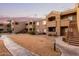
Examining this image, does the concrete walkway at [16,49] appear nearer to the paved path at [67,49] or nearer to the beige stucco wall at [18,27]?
the beige stucco wall at [18,27]

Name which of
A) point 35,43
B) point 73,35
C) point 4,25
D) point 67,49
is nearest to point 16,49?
point 35,43

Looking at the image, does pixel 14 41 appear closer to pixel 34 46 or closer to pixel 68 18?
pixel 34 46

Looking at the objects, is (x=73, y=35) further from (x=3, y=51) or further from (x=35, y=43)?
(x=3, y=51)

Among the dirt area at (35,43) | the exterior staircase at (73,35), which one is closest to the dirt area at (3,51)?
the dirt area at (35,43)

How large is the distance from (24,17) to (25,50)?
1.91 feet

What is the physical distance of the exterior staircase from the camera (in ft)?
9.91

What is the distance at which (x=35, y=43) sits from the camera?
315 centimetres

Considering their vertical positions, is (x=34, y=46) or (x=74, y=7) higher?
(x=74, y=7)

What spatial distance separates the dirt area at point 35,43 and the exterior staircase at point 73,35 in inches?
13.1

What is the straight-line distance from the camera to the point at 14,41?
3158 mm

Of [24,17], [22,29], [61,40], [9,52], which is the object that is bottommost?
[9,52]

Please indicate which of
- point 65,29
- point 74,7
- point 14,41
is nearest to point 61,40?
point 65,29

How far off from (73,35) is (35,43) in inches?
26.5

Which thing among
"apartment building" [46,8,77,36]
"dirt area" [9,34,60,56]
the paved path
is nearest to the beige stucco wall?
"dirt area" [9,34,60,56]
